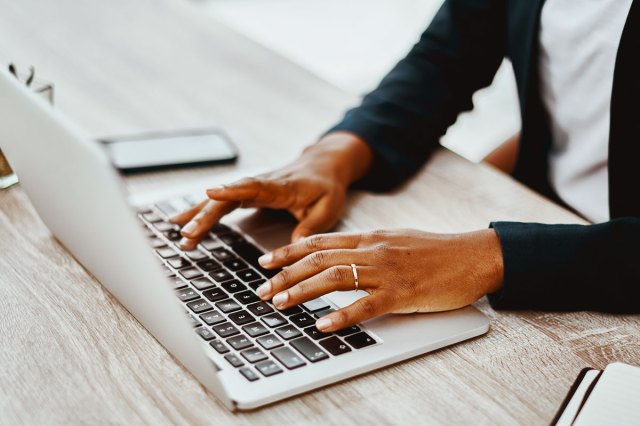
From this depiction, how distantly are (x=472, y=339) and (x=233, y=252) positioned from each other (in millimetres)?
292

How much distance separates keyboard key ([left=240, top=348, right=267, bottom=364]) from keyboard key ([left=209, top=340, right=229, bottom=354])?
2 cm

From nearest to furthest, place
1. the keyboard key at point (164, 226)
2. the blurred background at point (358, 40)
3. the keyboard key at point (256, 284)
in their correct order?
the keyboard key at point (256, 284), the keyboard key at point (164, 226), the blurred background at point (358, 40)

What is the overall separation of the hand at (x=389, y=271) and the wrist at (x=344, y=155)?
21cm

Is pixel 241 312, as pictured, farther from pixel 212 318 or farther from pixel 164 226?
pixel 164 226

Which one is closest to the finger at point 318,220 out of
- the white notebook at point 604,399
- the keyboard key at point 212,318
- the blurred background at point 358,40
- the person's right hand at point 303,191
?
the person's right hand at point 303,191

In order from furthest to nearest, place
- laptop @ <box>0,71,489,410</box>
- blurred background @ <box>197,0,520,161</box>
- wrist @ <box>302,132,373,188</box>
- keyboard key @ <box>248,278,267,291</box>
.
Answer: blurred background @ <box>197,0,520,161</box> → wrist @ <box>302,132,373,188</box> → keyboard key @ <box>248,278,267,291</box> → laptop @ <box>0,71,489,410</box>

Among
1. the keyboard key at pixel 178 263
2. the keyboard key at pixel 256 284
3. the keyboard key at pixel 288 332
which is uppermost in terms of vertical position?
the keyboard key at pixel 288 332

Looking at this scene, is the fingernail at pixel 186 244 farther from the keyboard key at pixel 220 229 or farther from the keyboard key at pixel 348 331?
the keyboard key at pixel 348 331

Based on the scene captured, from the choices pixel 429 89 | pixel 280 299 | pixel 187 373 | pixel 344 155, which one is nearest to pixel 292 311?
pixel 280 299

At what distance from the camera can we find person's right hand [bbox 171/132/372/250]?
934 millimetres

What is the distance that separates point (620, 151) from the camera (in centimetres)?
106

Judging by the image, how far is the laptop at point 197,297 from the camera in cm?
63

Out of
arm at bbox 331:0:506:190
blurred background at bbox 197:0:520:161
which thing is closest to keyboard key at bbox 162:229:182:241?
arm at bbox 331:0:506:190

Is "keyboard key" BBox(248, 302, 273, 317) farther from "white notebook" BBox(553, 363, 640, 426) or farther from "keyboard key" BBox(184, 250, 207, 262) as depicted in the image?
"white notebook" BBox(553, 363, 640, 426)
